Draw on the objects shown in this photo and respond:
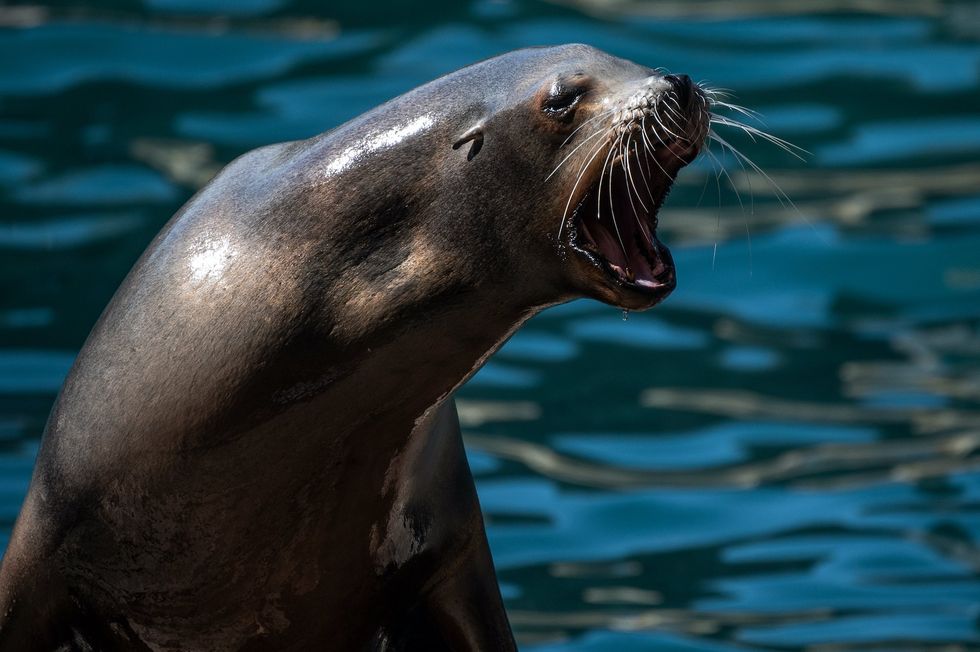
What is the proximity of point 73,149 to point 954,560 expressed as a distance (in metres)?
5.51

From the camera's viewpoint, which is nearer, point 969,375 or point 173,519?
point 173,519

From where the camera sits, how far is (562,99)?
14.9 ft

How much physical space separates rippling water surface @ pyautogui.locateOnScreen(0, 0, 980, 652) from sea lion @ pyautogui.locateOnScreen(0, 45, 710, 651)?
2.06 meters

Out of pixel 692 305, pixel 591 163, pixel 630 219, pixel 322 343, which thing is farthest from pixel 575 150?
pixel 692 305

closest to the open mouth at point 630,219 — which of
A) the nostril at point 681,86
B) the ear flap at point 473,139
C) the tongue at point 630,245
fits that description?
the tongue at point 630,245

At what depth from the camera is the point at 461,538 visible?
514cm

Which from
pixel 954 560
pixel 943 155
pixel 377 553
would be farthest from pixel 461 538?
pixel 943 155

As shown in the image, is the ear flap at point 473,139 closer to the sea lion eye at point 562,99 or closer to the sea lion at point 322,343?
the sea lion at point 322,343

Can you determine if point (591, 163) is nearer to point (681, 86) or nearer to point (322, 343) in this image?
point (681, 86)

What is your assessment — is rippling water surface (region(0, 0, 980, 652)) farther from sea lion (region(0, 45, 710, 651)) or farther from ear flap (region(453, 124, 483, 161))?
ear flap (region(453, 124, 483, 161))

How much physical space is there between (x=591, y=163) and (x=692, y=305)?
5.70m

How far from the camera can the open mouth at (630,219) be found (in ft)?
14.7

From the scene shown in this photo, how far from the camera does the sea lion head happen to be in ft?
14.7

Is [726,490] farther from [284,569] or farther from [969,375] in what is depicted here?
[284,569]
